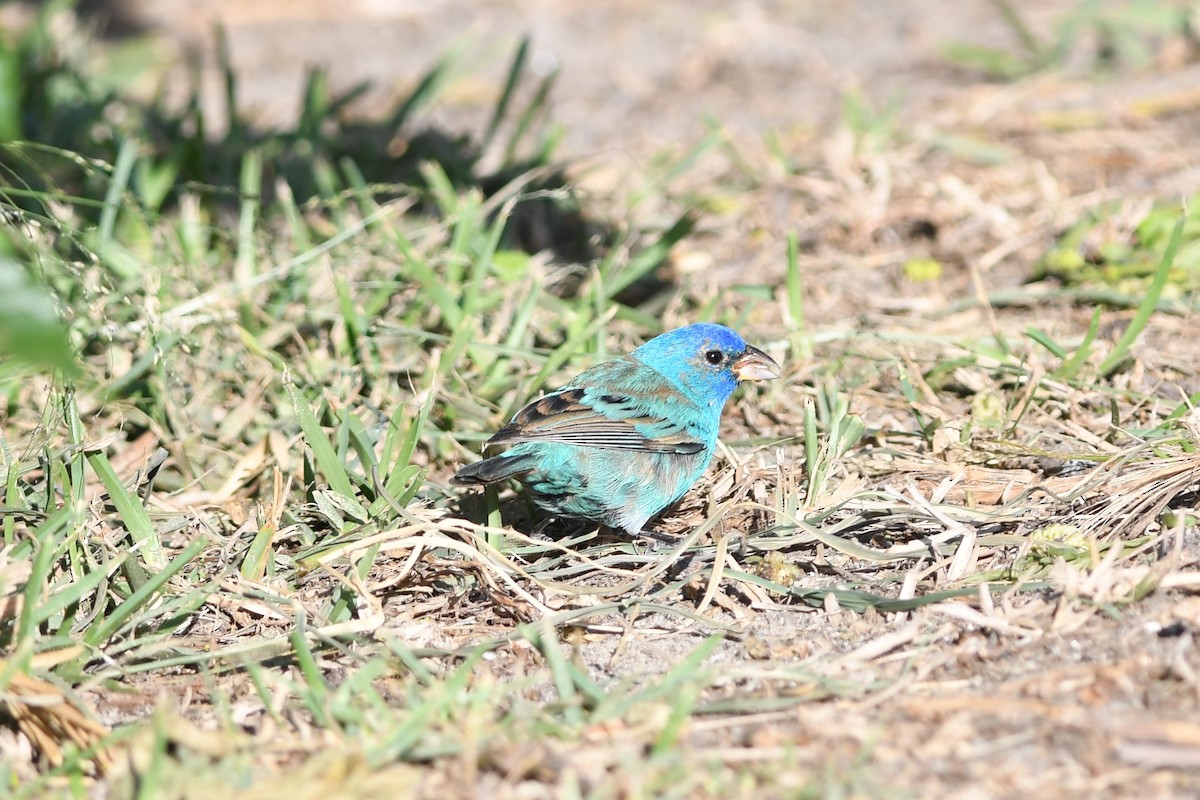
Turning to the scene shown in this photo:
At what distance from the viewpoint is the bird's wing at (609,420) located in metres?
3.49

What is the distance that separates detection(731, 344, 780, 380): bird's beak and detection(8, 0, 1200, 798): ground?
20 cm

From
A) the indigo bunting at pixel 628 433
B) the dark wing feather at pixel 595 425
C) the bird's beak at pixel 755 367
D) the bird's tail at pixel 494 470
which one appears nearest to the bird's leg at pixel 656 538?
the indigo bunting at pixel 628 433

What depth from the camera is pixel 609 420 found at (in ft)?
11.9

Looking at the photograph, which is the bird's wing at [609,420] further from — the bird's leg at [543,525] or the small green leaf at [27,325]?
the small green leaf at [27,325]

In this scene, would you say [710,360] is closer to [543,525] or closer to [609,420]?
[609,420]

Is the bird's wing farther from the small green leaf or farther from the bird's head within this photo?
the small green leaf

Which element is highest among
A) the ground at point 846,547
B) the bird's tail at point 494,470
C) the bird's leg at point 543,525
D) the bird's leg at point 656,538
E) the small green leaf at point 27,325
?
the small green leaf at point 27,325

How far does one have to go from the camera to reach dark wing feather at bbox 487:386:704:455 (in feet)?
11.4

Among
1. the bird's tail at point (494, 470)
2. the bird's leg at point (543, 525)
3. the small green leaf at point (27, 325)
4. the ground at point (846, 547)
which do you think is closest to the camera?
the small green leaf at point (27, 325)

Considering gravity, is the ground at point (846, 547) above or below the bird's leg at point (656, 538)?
above

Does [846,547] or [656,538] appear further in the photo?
[656,538]

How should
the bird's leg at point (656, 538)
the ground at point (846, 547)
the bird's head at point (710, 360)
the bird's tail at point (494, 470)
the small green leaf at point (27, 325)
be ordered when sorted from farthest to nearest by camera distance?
A: the bird's head at point (710, 360), the bird's leg at point (656, 538), the bird's tail at point (494, 470), the ground at point (846, 547), the small green leaf at point (27, 325)

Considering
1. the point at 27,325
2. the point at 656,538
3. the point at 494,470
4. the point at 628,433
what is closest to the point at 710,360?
Result: the point at 628,433

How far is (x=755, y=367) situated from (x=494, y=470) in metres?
1.01
